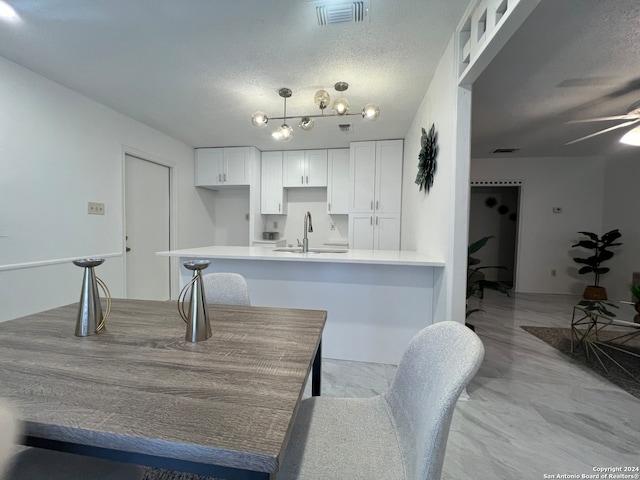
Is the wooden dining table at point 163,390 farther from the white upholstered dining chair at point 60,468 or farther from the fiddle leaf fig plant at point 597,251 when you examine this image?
the fiddle leaf fig plant at point 597,251

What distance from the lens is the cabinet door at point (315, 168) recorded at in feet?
13.6

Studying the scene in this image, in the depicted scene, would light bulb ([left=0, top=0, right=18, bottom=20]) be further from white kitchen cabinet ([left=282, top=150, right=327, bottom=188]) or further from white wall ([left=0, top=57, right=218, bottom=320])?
white kitchen cabinet ([left=282, top=150, right=327, bottom=188])

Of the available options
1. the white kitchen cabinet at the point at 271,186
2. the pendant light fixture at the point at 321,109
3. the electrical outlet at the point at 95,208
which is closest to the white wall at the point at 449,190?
the pendant light fixture at the point at 321,109

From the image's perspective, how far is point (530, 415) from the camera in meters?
1.59

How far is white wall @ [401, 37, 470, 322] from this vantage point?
1641 mm

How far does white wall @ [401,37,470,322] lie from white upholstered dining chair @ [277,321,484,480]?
0.96 m

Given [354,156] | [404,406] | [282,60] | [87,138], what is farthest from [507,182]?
[87,138]

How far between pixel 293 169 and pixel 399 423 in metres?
3.86

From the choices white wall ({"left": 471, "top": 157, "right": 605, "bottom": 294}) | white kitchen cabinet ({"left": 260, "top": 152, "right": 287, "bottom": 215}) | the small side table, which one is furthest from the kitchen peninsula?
white wall ({"left": 471, "top": 157, "right": 605, "bottom": 294})

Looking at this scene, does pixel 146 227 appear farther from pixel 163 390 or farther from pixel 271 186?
pixel 163 390

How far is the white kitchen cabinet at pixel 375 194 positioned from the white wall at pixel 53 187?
2794mm

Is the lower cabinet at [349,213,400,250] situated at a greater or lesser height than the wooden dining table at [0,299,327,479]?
greater

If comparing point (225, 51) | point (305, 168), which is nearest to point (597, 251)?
point (305, 168)

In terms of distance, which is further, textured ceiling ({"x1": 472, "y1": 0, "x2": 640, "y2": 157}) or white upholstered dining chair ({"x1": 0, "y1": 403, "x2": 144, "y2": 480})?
textured ceiling ({"x1": 472, "y1": 0, "x2": 640, "y2": 157})
